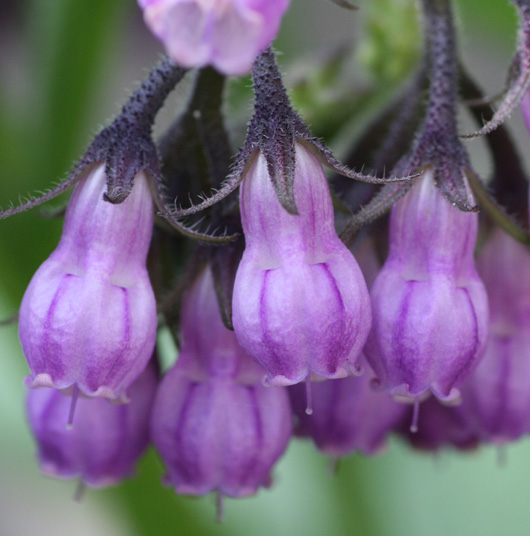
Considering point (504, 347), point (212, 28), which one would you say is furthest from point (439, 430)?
point (212, 28)

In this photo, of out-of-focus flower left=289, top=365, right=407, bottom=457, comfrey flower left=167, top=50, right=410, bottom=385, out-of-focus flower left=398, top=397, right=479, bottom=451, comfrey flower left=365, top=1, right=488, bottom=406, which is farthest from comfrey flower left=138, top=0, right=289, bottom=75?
out-of-focus flower left=398, top=397, right=479, bottom=451

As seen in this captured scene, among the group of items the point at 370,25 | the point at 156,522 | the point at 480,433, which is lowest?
the point at 156,522

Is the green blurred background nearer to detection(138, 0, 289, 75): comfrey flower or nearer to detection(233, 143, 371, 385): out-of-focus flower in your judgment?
detection(233, 143, 371, 385): out-of-focus flower

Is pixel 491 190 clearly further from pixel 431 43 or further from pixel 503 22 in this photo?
pixel 503 22

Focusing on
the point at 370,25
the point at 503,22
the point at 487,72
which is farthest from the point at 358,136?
the point at 487,72

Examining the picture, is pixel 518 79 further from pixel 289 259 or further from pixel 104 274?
pixel 104 274

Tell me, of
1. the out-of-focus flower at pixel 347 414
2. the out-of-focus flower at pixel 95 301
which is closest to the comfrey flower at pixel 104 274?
the out-of-focus flower at pixel 95 301
